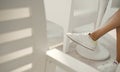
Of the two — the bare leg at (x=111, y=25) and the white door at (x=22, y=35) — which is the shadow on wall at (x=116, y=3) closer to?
the bare leg at (x=111, y=25)

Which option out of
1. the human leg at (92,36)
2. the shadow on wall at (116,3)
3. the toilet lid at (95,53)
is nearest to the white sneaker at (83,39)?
the human leg at (92,36)

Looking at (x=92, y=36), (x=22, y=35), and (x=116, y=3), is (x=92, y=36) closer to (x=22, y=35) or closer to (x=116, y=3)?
(x=116, y=3)

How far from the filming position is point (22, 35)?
0.62 meters

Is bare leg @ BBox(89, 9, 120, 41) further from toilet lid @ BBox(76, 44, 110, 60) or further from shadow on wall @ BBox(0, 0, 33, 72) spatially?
shadow on wall @ BBox(0, 0, 33, 72)

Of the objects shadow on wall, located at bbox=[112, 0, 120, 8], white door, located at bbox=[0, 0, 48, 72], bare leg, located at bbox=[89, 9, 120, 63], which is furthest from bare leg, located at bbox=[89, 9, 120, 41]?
white door, located at bbox=[0, 0, 48, 72]

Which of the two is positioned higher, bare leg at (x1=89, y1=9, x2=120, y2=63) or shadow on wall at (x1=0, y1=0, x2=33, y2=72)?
shadow on wall at (x1=0, y1=0, x2=33, y2=72)

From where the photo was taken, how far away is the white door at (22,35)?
572 mm

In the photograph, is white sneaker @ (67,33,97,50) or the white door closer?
the white door

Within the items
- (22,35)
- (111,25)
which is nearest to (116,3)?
(111,25)

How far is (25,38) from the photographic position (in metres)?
0.64

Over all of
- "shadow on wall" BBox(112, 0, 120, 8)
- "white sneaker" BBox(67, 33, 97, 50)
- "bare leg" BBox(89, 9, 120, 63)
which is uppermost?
"shadow on wall" BBox(112, 0, 120, 8)

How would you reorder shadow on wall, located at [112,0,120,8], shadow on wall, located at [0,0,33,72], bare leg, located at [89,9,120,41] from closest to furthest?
shadow on wall, located at [0,0,33,72]
bare leg, located at [89,9,120,41]
shadow on wall, located at [112,0,120,8]

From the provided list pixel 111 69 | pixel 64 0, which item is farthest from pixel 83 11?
pixel 111 69

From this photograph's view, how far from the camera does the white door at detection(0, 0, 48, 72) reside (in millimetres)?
572
